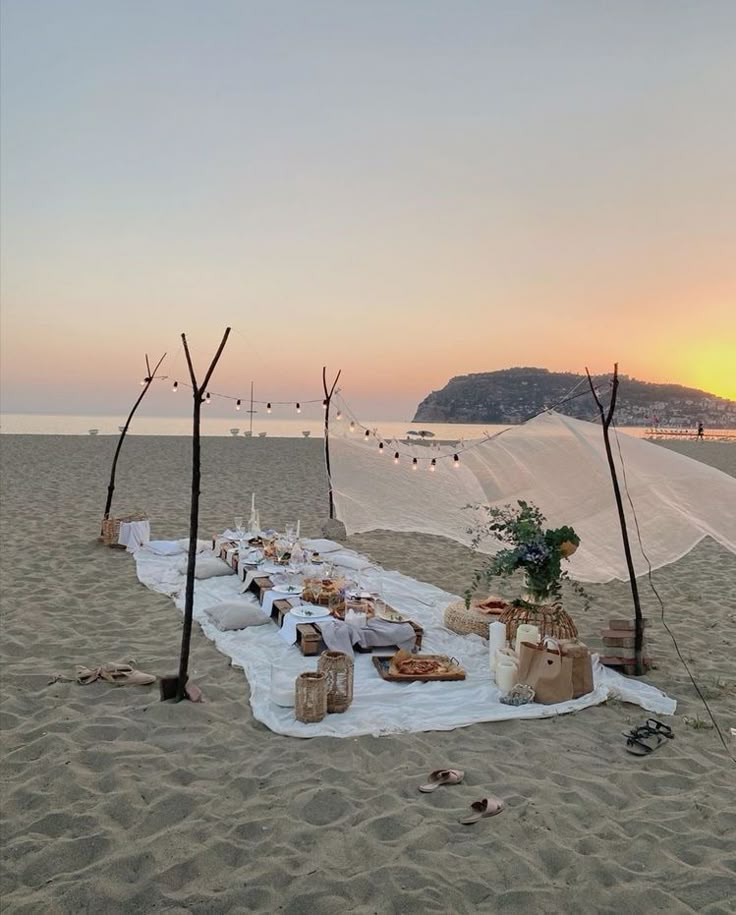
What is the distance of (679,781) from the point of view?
3350mm

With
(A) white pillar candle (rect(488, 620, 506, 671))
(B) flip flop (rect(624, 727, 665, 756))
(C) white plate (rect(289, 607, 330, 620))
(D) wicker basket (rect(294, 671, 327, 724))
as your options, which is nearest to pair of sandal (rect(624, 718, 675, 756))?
(B) flip flop (rect(624, 727, 665, 756))

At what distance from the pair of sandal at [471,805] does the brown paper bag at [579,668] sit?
1.41m

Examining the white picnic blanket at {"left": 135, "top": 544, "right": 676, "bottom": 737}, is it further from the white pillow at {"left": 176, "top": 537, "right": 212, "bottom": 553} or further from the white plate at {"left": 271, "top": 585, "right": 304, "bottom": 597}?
the white pillow at {"left": 176, "top": 537, "right": 212, "bottom": 553}

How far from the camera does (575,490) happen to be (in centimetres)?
545

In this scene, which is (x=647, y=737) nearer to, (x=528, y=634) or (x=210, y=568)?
(x=528, y=634)

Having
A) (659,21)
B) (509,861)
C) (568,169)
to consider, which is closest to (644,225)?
(568,169)

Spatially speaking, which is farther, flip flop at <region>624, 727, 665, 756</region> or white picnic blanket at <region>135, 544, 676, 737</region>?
white picnic blanket at <region>135, 544, 676, 737</region>

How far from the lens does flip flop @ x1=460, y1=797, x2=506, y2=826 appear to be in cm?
290

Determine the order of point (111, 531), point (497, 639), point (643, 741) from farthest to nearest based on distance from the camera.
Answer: point (111, 531) < point (497, 639) < point (643, 741)

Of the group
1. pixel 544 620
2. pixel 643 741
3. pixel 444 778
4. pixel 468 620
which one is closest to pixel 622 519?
pixel 544 620

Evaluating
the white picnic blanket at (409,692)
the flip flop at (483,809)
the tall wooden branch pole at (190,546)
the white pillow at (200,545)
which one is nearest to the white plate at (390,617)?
the white picnic blanket at (409,692)

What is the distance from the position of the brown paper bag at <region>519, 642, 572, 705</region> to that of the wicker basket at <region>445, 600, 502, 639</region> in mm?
Result: 1323

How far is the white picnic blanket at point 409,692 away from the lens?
3.96 m

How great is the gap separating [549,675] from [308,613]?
2191 millimetres
